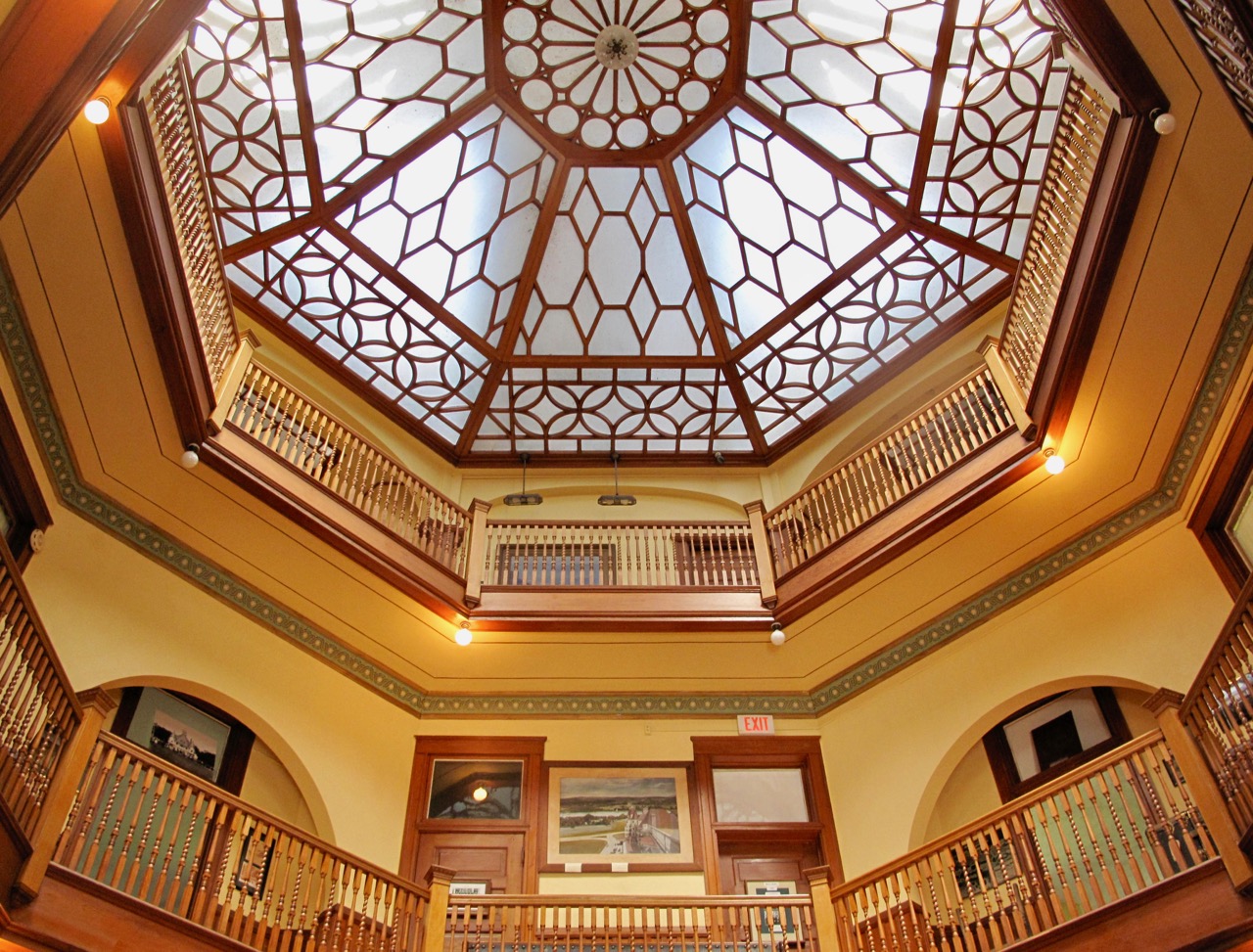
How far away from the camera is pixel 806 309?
13.2 metres

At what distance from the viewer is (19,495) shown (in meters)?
8.05

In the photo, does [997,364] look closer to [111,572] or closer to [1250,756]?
[1250,756]

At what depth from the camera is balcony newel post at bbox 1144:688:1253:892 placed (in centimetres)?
614

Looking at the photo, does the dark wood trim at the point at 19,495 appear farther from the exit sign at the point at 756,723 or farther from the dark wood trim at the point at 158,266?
the exit sign at the point at 756,723

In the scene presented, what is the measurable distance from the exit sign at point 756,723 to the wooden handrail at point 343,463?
3.39m

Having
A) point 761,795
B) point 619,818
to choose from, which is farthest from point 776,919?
point 619,818

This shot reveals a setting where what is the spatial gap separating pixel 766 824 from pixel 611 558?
3238 mm

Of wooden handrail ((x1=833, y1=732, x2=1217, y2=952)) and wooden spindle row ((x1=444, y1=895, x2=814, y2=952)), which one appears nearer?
wooden handrail ((x1=833, y1=732, x2=1217, y2=952))

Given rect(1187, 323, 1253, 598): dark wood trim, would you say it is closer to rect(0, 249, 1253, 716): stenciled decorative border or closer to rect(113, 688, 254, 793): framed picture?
rect(0, 249, 1253, 716): stenciled decorative border

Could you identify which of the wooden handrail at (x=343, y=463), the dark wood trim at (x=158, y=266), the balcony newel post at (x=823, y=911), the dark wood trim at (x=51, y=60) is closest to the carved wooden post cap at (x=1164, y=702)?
the balcony newel post at (x=823, y=911)

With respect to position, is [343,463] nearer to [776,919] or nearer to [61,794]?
[61,794]

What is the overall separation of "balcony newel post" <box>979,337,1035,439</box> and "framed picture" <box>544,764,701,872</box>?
4.87 meters

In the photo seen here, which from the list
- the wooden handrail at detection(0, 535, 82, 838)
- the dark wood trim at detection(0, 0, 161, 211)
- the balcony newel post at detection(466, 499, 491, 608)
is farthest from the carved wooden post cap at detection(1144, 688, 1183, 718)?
the dark wood trim at detection(0, 0, 161, 211)

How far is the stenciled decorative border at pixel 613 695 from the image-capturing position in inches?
314
